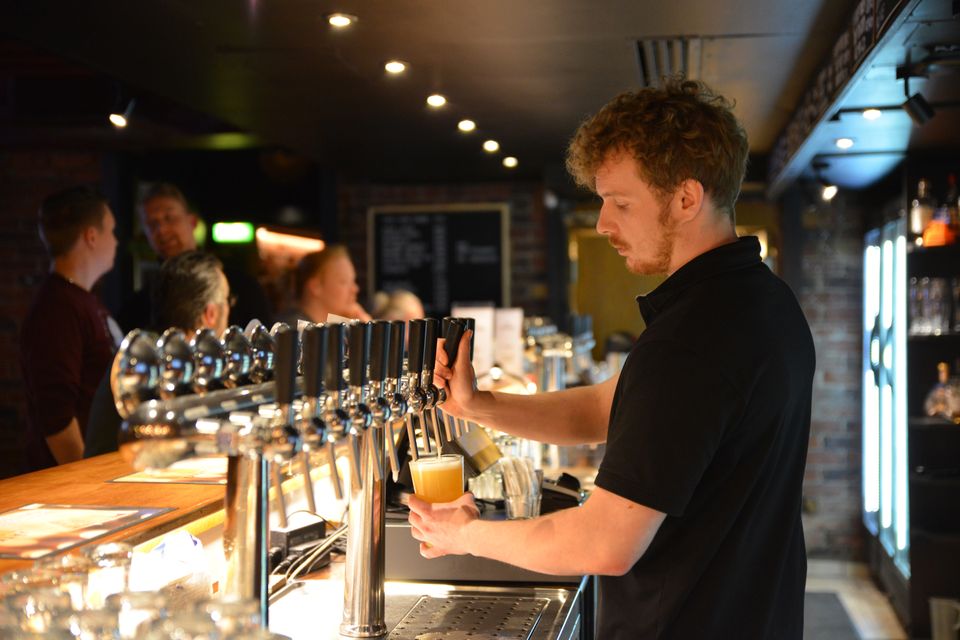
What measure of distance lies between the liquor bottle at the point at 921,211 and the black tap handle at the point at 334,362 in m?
5.04

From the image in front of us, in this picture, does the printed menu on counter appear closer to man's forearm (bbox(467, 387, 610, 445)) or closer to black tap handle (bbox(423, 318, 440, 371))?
black tap handle (bbox(423, 318, 440, 371))

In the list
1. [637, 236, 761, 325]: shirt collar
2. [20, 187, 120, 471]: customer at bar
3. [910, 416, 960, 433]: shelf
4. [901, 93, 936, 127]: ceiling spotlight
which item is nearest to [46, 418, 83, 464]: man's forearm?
[20, 187, 120, 471]: customer at bar

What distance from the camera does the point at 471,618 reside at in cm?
220

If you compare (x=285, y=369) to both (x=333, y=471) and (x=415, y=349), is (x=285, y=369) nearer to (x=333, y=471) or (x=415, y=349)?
(x=333, y=471)

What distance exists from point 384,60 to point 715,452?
282 cm

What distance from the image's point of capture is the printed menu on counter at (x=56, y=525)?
6.09ft

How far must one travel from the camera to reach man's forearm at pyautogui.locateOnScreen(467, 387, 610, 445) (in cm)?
244

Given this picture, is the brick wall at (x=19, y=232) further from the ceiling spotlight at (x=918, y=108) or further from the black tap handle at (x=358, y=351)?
the black tap handle at (x=358, y=351)

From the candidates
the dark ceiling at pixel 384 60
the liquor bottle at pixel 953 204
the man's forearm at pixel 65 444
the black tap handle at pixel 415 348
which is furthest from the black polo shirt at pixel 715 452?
the liquor bottle at pixel 953 204

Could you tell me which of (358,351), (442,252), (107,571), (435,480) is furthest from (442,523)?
(442,252)

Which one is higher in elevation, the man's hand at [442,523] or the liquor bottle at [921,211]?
the liquor bottle at [921,211]

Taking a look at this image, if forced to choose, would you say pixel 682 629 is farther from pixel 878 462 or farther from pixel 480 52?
pixel 878 462

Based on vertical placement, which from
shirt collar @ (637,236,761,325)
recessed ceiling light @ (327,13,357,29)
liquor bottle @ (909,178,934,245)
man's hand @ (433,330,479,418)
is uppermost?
recessed ceiling light @ (327,13,357,29)

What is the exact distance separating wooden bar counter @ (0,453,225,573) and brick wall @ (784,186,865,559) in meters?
5.90
